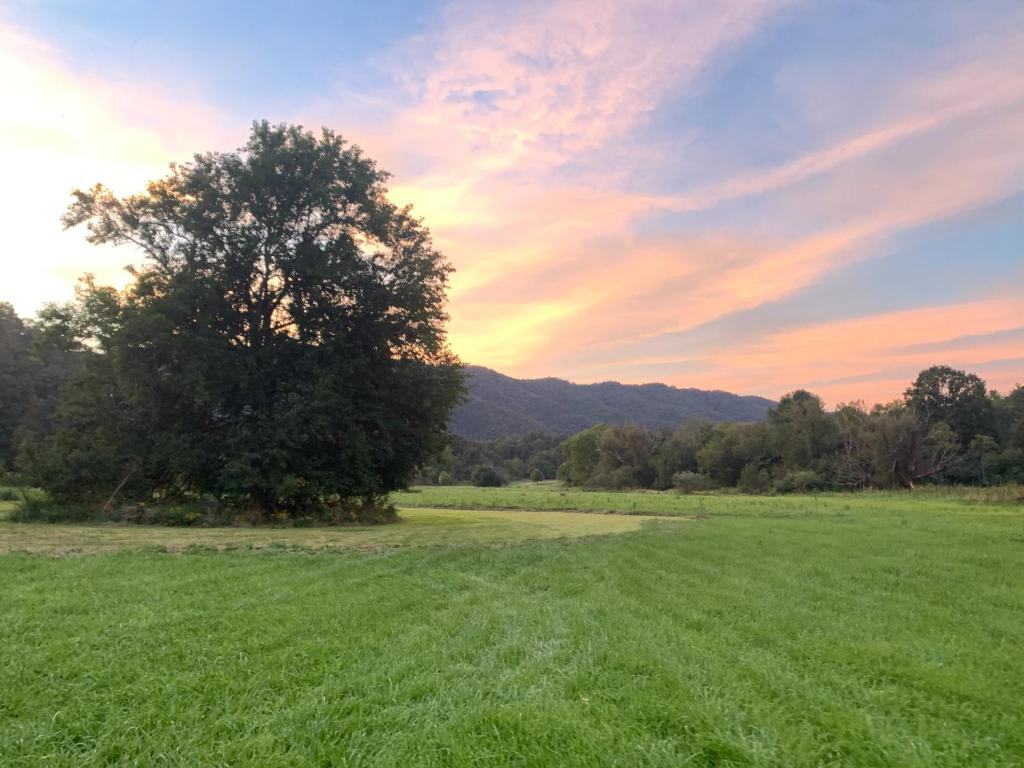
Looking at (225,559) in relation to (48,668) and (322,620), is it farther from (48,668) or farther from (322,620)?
(48,668)

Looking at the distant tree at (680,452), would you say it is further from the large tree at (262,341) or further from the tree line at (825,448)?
the large tree at (262,341)

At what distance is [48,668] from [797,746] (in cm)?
559

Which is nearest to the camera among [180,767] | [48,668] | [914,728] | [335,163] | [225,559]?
[180,767]

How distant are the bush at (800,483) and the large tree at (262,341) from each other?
2117 inches

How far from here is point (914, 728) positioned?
14.0 ft

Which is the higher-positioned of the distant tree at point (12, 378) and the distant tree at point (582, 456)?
the distant tree at point (12, 378)

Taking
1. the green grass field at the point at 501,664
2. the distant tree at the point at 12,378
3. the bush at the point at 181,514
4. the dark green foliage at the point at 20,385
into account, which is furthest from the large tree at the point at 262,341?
the distant tree at the point at 12,378

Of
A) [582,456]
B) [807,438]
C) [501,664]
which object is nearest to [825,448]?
[807,438]

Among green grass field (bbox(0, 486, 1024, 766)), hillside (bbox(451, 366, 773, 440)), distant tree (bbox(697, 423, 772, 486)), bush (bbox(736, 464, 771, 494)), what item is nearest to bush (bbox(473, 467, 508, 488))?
distant tree (bbox(697, 423, 772, 486))

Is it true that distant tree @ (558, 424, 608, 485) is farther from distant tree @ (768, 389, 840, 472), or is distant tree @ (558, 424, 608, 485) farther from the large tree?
the large tree

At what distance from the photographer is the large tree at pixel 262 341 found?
23312 mm

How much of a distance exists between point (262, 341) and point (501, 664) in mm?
23809

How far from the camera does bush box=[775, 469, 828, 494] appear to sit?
68.2 metres

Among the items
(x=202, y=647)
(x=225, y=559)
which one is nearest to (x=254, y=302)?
(x=225, y=559)
